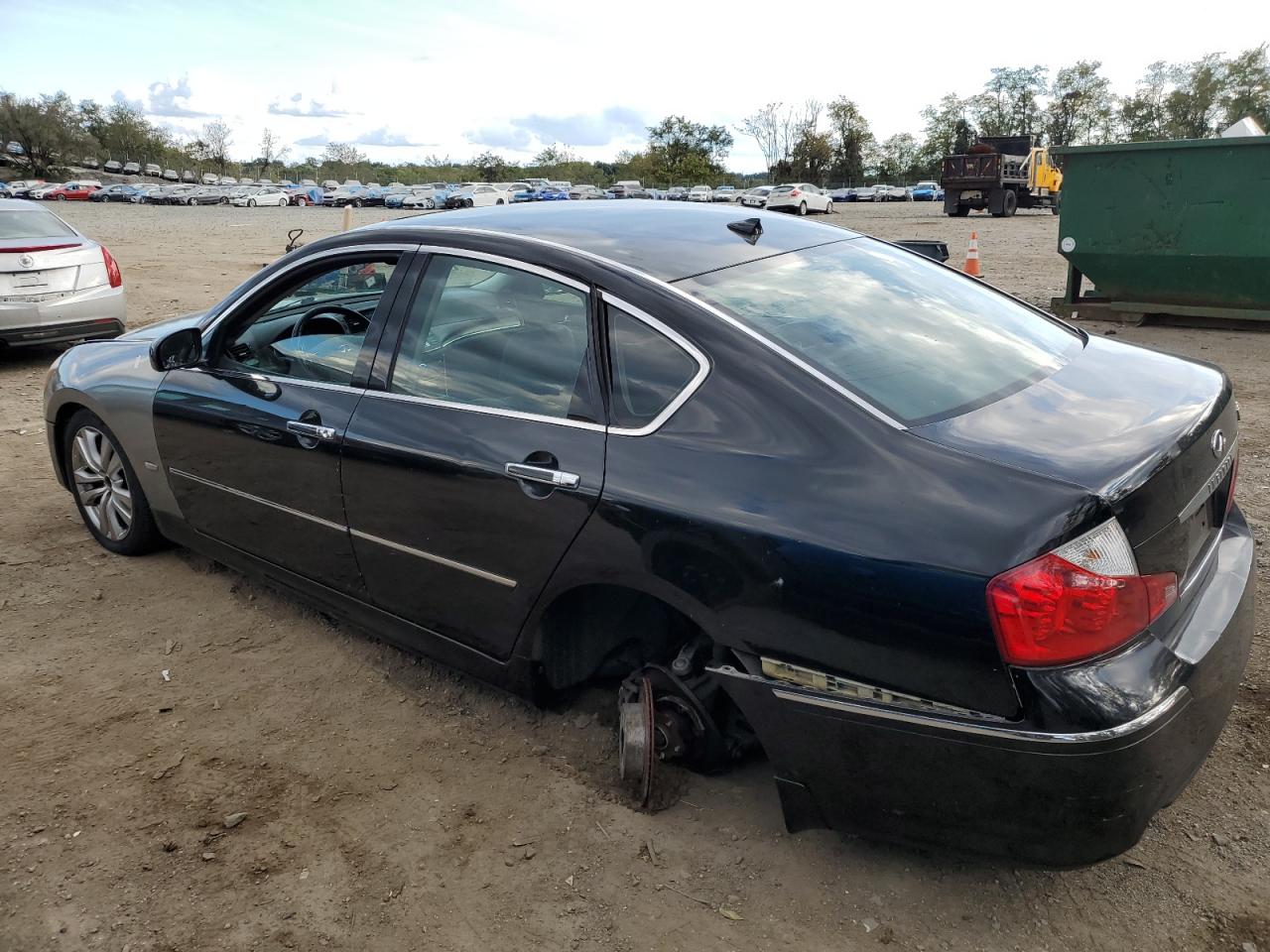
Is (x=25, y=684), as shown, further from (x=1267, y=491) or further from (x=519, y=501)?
(x=1267, y=491)

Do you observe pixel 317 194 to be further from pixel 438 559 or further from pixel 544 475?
pixel 544 475

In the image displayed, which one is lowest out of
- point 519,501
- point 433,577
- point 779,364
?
point 433,577

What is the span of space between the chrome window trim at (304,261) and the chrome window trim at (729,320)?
288 millimetres

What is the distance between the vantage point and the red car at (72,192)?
65.7 metres

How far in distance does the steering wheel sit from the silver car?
19.6 ft

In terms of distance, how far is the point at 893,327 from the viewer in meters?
2.78

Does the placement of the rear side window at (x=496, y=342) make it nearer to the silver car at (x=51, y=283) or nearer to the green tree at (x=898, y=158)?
the silver car at (x=51, y=283)

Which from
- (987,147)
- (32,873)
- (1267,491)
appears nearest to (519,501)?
(32,873)

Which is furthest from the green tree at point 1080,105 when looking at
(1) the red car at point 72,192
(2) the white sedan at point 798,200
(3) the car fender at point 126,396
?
(3) the car fender at point 126,396

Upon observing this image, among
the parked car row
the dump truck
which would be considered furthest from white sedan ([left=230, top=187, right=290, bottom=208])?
the dump truck

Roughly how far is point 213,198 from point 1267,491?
68.1 meters

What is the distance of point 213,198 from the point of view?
63.4 m

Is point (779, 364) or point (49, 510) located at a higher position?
point (779, 364)

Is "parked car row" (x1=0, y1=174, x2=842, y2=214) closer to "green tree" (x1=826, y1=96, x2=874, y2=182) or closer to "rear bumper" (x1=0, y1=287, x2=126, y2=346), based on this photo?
"green tree" (x1=826, y1=96, x2=874, y2=182)
